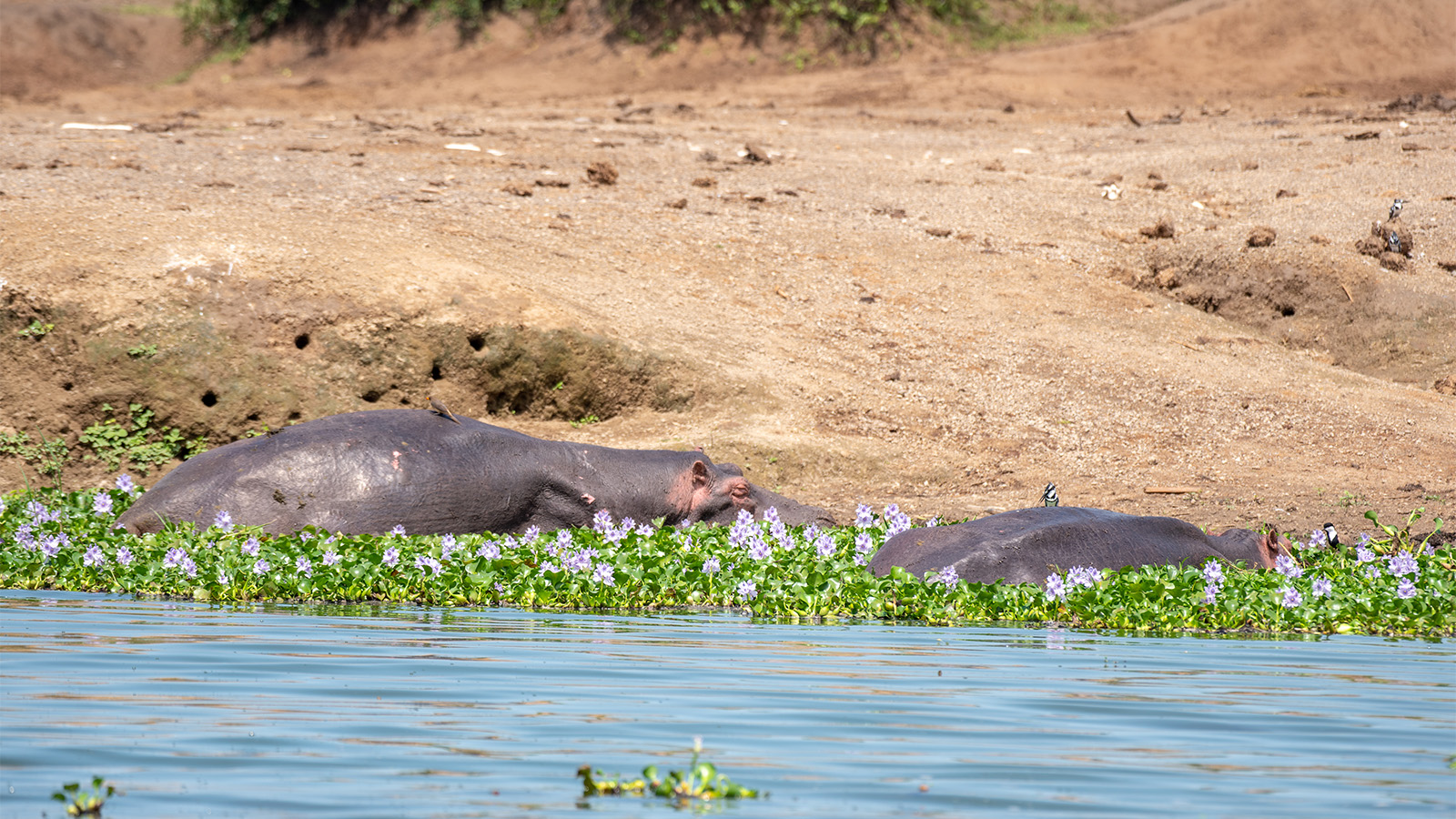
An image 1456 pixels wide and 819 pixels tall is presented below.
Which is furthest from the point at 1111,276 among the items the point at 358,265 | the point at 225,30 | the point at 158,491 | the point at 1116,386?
the point at 225,30

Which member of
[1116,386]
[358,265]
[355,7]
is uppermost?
[355,7]

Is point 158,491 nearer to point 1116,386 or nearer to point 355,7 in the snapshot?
point 1116,386

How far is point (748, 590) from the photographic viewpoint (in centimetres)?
683

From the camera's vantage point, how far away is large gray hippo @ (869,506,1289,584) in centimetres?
715

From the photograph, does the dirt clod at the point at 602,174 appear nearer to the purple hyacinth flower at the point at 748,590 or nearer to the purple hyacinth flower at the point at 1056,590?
the purple hyacinth flower at the point at 748,590

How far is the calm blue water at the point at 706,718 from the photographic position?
3.11 meters

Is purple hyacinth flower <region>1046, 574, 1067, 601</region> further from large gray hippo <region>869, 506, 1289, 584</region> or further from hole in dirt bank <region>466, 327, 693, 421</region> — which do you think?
hole in dirt bank <region>466, 327, 693, 421</region>

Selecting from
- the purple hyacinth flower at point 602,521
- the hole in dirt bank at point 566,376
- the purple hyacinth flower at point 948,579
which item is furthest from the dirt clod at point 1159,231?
the purple hyacinth flower at point 948,579

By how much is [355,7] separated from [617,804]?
2881 cm

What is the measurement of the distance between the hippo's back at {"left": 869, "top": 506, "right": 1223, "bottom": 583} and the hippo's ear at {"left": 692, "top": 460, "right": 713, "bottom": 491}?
1.94 metres

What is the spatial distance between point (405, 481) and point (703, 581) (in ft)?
6.95

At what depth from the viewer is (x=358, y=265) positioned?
11.8 meters

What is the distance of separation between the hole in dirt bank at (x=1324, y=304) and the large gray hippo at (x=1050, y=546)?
6737 millimetres

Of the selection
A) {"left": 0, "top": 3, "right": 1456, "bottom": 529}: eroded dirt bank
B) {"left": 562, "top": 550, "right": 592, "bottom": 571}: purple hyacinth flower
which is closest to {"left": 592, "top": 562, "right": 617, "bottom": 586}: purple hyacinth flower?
{"left": 562, "top": 550, "right": 592, "bottom": 571}: purple hyacinth flower
